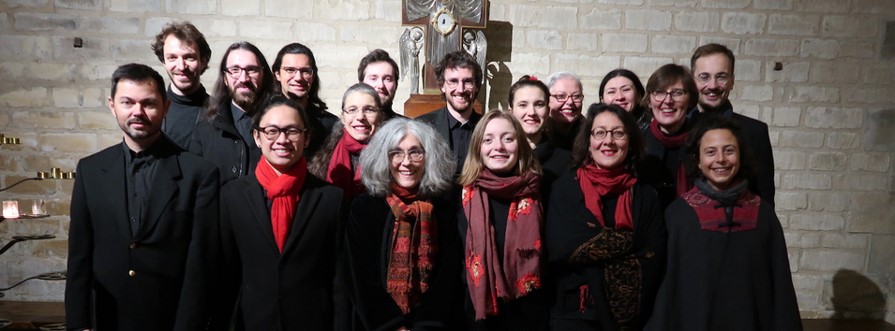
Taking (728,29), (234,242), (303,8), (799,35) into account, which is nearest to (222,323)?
(234,242)

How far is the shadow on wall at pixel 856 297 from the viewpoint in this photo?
4930 mm

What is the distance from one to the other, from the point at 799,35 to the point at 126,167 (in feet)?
15.7

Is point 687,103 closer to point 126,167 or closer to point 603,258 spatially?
point 603,258

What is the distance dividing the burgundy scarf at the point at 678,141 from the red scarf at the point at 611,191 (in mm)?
385

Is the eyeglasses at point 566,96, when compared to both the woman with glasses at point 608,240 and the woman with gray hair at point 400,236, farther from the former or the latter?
the woman with gray hair at point 400,236

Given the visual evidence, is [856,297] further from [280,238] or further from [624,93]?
[280,238]

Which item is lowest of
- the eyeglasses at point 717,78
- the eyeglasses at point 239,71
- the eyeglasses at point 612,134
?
the eyeglasses at point 612,134

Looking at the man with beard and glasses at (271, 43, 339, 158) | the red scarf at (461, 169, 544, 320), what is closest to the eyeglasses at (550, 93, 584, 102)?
the red scarf at (461, 169, 544, 320)

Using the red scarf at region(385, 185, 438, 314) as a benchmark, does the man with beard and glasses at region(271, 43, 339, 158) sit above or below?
above

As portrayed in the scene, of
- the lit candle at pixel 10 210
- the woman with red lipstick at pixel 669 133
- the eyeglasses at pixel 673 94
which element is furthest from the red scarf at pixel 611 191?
the lit candle at pixel 10 210

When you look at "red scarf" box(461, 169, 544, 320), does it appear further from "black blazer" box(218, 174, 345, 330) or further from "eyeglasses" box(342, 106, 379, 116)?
"eyeglasses" box(342, 106, 379, 116)

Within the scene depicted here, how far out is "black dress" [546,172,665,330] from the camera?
2.40 metres

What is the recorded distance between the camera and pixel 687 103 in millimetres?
2834

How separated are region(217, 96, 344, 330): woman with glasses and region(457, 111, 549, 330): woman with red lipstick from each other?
529 millimetres
